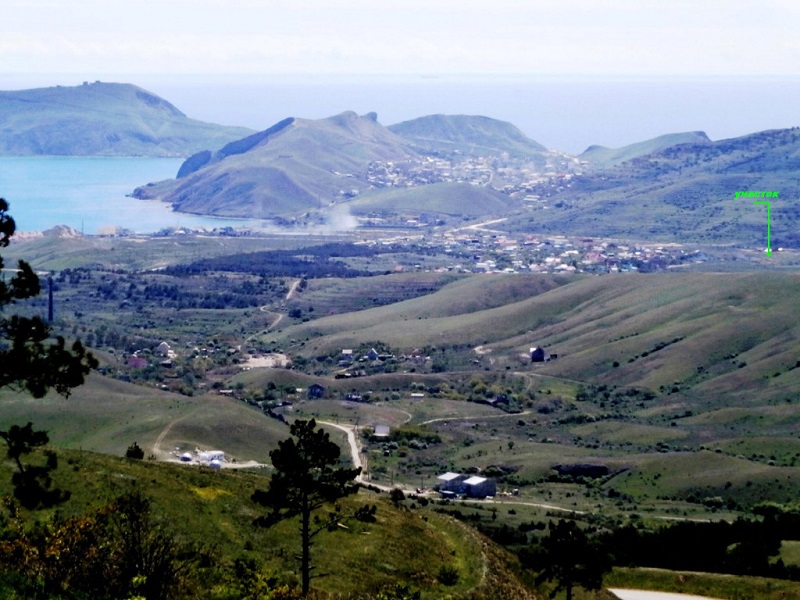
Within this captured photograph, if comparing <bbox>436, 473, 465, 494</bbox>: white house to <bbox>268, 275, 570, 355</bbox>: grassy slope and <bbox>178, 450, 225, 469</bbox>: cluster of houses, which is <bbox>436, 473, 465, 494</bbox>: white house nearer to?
<bbox>178, 450, 225, 469</bbox>: cluster of houses

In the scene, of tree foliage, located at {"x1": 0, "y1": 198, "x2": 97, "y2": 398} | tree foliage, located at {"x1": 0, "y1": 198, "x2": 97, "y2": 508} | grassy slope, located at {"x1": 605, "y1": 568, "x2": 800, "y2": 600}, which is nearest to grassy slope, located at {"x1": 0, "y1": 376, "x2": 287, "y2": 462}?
grassy slope, located at {"x1": 605, "y1": 568, "x2": 800, "y2": 600}

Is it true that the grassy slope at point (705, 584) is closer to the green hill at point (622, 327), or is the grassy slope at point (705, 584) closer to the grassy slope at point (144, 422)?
the grassy slope at point (144, 422)

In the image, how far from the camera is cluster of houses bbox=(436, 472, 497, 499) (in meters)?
62.2

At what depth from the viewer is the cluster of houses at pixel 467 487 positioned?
62.2m

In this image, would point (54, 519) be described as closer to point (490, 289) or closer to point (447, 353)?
point (447, 353)

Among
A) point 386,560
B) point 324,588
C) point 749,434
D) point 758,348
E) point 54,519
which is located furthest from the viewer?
point 758,348

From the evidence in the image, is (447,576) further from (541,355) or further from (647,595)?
(541,355)

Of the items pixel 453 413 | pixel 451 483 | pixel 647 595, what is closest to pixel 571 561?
pixel 647 595

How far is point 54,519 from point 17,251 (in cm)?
17513

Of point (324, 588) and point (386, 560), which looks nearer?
point (324, 588)

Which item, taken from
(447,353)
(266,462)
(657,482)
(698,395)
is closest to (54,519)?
(266,462)

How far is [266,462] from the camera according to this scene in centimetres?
6525

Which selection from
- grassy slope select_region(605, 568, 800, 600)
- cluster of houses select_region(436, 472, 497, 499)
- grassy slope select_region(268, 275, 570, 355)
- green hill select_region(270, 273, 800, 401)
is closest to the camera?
grassy slope select_region(605, 568, 800, 600)

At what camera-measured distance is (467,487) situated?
207 ft
